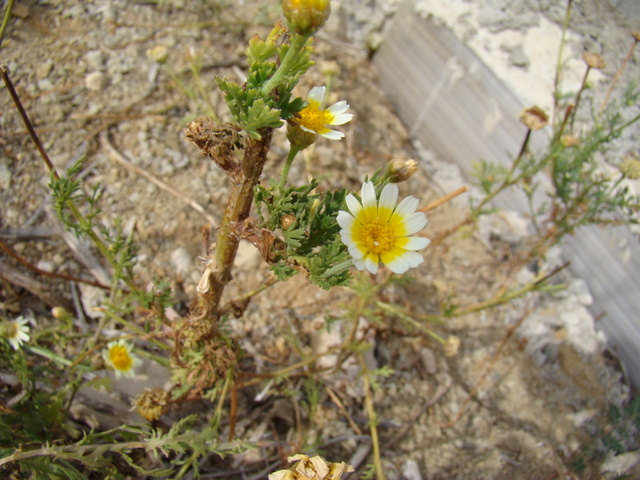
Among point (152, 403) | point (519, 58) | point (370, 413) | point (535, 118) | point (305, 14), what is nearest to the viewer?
point (305, 14)

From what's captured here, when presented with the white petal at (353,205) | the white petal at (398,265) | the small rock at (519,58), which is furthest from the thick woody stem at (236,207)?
the small rock at (519,58)

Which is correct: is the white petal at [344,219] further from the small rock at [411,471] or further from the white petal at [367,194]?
the small rock at [411,471]

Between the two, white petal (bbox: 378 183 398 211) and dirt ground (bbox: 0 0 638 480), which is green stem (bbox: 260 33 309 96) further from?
dirt ground (bbox: 0 0 638 480)

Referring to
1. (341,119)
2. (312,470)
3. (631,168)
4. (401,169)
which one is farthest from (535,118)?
(312,470)

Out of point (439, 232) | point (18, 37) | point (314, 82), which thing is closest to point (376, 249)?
point (439, 232)

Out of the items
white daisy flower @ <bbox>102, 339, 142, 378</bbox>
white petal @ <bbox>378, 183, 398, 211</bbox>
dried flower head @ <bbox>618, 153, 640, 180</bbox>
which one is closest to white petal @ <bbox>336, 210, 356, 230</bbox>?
white petal @ <bbox>378, 183, 398, 211</bbox>

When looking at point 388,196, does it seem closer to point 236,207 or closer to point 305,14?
point 236,207

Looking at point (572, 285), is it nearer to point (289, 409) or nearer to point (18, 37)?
point (289, 409)

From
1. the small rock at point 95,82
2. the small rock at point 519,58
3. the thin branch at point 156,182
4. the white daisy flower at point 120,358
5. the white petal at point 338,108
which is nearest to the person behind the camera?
the white petal at point 338,108
